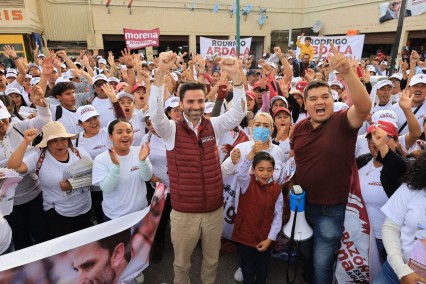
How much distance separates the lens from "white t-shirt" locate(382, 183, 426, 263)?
196 centimetres

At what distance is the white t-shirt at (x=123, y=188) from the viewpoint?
285 centimetres

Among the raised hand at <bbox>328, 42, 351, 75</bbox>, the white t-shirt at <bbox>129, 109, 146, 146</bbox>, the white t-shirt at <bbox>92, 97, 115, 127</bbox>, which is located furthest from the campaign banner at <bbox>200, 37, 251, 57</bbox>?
the raised hand at <bbox>328, 42, 351, 75</bbox>

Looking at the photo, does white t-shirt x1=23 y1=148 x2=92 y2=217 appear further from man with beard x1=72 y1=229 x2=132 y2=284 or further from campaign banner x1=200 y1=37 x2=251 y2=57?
campaign banner x1=200 y1=37 x2=251 y2=57

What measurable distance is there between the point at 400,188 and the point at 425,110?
107 inches

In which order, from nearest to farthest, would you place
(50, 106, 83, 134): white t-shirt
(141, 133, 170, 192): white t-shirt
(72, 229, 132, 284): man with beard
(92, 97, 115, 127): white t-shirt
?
(72, 229, 132, 284): man with beard → (141, 133, 170, 192): white t-shirt → (50, 106, 83, 134): white t-shirt → (92, 97, 115, 127): white t-shirt

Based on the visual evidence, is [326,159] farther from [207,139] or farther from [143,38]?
[143,38]

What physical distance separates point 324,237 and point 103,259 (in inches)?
73.2

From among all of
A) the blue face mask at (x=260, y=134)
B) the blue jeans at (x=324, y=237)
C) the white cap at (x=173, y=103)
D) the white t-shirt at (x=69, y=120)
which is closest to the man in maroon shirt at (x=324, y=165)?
the blue jeans at (x=324, y=237)

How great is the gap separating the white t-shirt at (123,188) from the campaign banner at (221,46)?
8768mm

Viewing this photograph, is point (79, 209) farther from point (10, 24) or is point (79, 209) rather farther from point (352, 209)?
point (10, 24)

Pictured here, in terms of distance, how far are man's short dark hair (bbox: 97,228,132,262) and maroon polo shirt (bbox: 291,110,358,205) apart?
1554 mm

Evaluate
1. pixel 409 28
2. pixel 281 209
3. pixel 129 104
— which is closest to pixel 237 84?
pixel 281 209

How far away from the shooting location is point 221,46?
10.9 meters

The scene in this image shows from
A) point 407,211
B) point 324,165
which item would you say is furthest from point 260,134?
point 407,211
